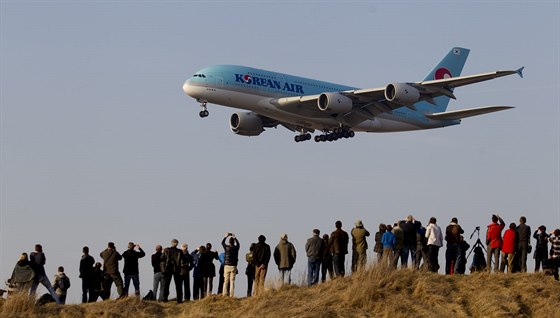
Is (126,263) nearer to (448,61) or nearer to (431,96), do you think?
(431,96)

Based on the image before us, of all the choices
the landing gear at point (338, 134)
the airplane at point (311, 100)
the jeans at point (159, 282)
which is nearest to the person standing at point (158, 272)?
the jeans at point (159, 282)

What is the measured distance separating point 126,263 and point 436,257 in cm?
864

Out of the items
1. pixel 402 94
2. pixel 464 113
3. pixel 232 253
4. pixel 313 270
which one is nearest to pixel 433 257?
pixel 313 270

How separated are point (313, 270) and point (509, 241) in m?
5.47

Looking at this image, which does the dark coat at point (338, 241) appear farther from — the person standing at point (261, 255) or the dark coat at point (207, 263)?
the dark coat at point (207, 263)

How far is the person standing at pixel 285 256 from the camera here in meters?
25.2

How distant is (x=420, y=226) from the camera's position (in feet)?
88.8

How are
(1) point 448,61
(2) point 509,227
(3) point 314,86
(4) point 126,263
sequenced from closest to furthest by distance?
(4) point 126,263 < (2) point 509,227 < (3) point 314,86 < (1) point 448,61

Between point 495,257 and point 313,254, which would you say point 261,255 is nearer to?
point 313,254

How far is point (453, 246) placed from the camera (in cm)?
2722

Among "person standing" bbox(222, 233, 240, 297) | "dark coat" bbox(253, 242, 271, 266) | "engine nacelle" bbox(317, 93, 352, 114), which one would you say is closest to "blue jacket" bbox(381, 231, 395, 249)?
"dark coat" bbox(253, 242, 271, 266)

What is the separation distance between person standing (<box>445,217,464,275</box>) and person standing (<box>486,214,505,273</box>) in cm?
78

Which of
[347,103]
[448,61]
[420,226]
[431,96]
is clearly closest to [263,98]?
[347,103]

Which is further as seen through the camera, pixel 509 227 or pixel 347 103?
pixel 347 103
